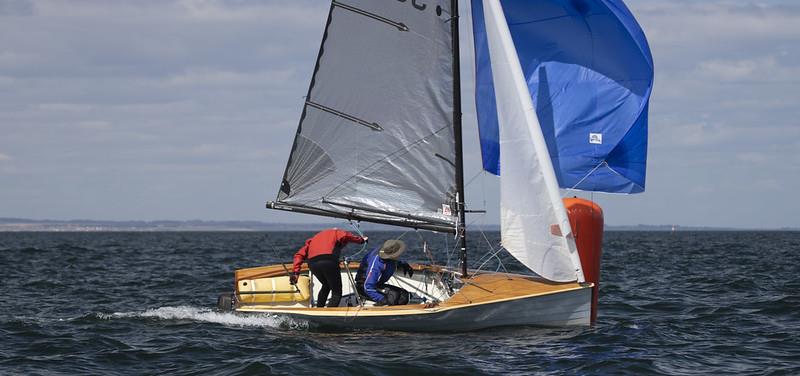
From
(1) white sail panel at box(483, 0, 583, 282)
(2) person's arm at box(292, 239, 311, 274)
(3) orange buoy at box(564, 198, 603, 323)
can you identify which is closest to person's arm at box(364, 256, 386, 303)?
(2) person's arm at box(292, 239, 311, 274)

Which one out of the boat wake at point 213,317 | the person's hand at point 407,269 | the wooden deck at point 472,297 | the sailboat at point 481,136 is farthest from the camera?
the person's hand at point 407,269

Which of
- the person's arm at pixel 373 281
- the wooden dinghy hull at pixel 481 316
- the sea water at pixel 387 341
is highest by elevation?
the person's arm at pixel 373 281

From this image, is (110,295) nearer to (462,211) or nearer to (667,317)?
(462,211)

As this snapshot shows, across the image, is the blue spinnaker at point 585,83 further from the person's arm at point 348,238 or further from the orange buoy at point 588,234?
the person's arm at point 348,238

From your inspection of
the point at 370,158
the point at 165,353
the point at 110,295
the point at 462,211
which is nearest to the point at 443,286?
the point at 462,211

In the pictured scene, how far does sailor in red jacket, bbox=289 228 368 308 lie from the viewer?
15695 mm

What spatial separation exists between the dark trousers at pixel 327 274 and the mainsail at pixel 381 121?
1.41 m

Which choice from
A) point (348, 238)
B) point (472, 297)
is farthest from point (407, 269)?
point (472, 297)

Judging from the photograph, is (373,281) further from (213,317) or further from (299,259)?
(213,317)

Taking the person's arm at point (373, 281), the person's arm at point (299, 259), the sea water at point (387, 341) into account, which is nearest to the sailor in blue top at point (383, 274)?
the person's arm at point (373, 281)

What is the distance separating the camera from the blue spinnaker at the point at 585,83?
1622cm

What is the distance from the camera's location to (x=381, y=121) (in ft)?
54.5

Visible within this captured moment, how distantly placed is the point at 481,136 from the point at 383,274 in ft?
9.61

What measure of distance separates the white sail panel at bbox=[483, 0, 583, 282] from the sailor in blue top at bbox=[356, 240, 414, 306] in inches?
66.9
